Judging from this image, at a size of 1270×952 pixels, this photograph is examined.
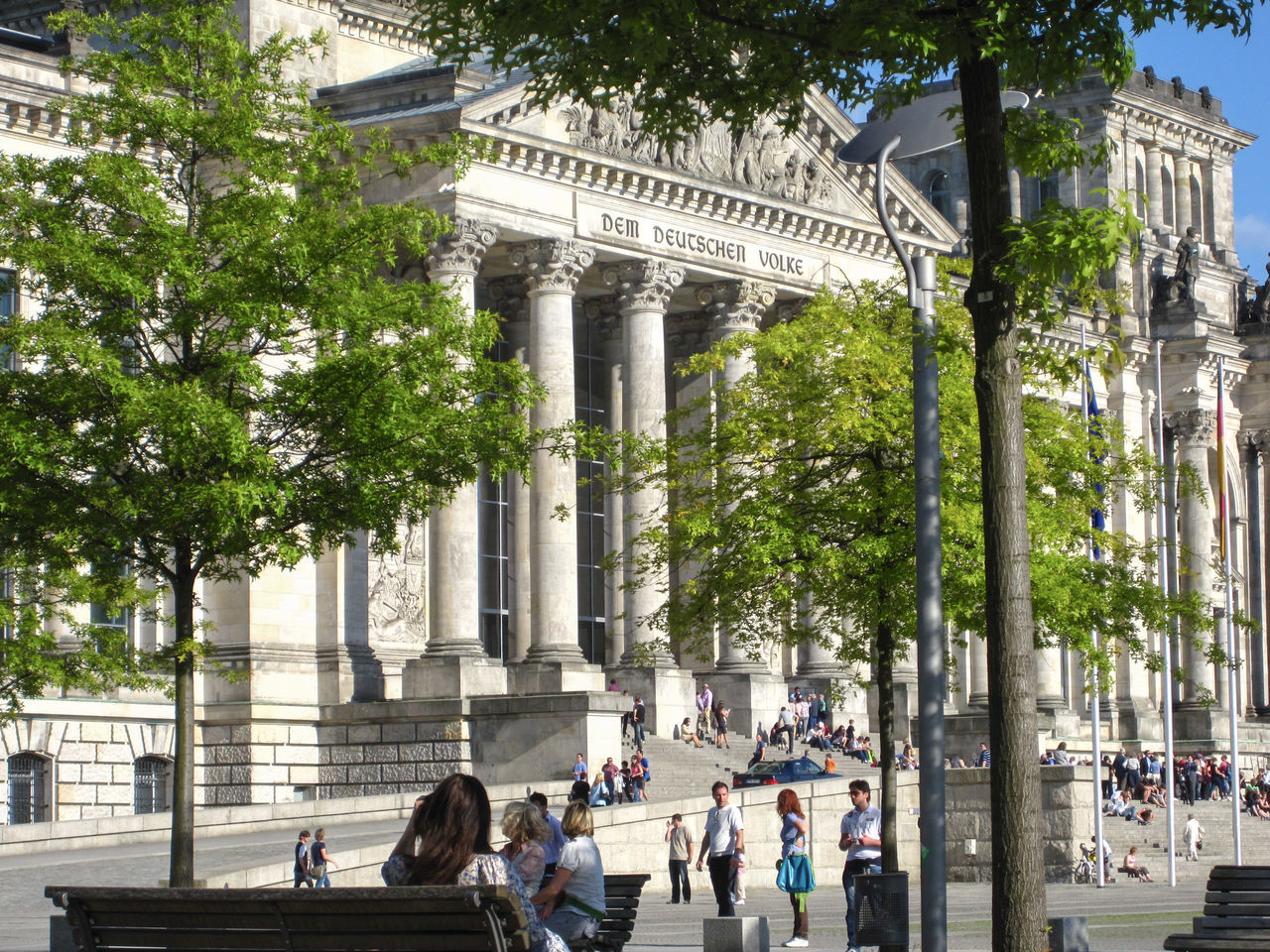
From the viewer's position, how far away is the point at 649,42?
16.0m

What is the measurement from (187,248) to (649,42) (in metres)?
11.5

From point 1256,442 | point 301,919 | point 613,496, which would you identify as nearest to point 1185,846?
point 613,496

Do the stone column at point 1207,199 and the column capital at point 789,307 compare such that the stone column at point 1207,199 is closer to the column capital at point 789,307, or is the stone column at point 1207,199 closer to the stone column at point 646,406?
the column capital at point 789,307

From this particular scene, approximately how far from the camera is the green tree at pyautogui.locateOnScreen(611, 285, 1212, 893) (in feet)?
110

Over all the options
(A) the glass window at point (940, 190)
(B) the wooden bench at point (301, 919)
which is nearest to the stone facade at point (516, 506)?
(B) the wooden bench at point (301, 919)

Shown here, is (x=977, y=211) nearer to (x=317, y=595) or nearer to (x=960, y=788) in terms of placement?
(x=960, y=788)

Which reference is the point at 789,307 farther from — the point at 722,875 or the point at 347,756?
the point at 722,875

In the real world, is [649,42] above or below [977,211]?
above

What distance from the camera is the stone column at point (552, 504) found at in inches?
2023

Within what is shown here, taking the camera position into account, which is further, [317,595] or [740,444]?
[317,595]

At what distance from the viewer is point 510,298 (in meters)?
56.6

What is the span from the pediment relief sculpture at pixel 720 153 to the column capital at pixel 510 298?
4.31 m

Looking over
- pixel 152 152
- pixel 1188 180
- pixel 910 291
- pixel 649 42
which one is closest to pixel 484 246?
pixel 152 152

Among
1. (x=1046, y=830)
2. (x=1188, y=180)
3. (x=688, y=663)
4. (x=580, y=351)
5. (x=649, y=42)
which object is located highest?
(x=1188, y=180)
